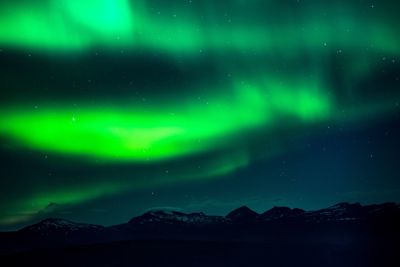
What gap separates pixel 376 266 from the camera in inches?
7854

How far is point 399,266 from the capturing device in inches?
7195

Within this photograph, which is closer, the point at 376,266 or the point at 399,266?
the point at 399,266

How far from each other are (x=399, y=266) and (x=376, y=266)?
59.9ft
